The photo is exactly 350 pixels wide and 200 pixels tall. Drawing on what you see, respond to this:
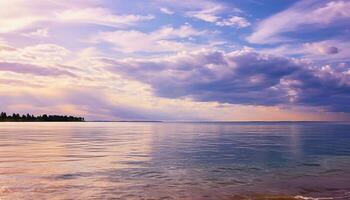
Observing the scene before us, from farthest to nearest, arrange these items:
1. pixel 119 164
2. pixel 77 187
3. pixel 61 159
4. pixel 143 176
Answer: pixel 61 159
pixel 119 164
pixel 143 176
pixel 77 187

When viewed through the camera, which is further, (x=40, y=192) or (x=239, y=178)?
(x=239, y=178)

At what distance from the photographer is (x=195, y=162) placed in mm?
46219

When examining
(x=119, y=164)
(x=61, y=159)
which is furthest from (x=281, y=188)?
(x=61, y=159)

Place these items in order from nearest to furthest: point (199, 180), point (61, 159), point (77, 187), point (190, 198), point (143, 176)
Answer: point (190, 198) < point (77, 187) < point (199, 180) < point (143, 176) < point (61, 159)

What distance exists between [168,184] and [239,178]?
718cm

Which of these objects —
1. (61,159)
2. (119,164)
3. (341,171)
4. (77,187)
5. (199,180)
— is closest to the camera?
(77,187)

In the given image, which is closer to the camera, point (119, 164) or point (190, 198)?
point (190, 198)

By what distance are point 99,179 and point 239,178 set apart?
480 inches

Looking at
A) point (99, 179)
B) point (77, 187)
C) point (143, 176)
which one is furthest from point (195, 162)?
point (77, 187)

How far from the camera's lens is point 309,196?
1064 inches

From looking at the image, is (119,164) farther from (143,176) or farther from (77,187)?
(77,187)

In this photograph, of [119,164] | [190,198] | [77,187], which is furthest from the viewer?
[119,164]

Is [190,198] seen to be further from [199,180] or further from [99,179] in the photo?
[99,179]

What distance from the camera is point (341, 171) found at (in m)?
40.0
